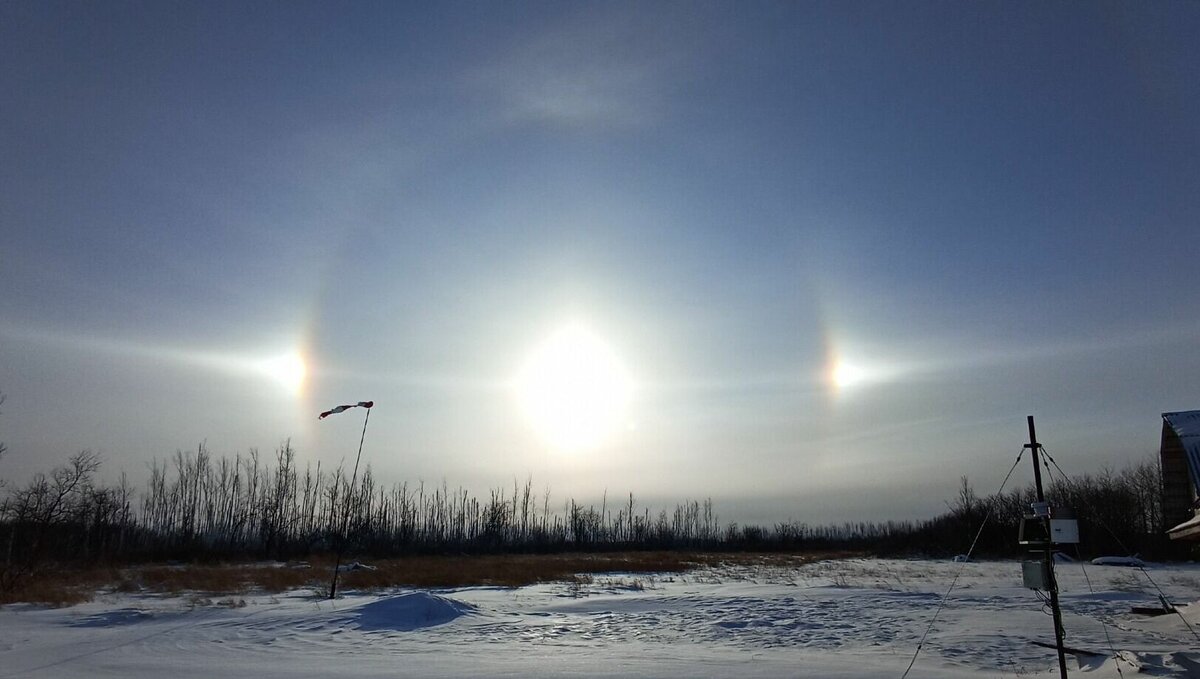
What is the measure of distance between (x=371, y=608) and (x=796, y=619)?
384 inches

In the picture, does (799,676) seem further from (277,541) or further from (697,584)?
(277,541)

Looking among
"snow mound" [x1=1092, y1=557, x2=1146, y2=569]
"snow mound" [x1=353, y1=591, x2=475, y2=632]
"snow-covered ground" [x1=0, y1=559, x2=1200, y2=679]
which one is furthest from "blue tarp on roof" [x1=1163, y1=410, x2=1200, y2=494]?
"snow mound" [x1=1092, y1=557, x2=1146, y2=569]

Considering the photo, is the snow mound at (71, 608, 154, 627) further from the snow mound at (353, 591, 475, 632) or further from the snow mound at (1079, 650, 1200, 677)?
the snow mound at (1079, 650, 1200, 677)

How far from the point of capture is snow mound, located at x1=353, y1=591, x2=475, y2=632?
16.8 metres

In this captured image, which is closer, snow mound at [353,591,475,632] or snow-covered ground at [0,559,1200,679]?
snow-covered ground at [0,559,1200,679]

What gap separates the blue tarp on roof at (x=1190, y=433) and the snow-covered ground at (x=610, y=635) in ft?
10.8

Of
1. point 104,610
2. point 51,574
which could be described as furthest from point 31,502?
point 104,610

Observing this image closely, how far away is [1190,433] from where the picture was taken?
17656mm

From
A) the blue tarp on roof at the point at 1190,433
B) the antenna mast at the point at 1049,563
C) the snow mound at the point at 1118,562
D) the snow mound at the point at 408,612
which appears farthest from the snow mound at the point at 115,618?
the snow mound at the point at 1118,562

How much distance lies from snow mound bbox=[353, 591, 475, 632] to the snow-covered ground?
1.9 inches

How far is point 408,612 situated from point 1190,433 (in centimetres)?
1858

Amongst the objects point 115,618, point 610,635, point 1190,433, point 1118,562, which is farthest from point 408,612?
point 1118,562

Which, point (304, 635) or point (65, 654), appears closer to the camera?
point (65, 654)

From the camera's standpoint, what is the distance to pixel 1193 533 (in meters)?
13.8
